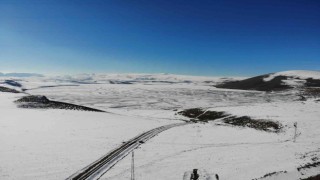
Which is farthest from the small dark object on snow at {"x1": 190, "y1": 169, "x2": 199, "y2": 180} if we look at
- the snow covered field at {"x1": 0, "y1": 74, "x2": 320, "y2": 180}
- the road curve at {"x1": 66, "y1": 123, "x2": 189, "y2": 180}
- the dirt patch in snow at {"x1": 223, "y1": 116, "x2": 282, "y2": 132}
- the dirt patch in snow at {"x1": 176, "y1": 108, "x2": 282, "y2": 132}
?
the dirt patch in snow at {"x1": 223, "y1": 116, "x2": 282, "y2": 132}

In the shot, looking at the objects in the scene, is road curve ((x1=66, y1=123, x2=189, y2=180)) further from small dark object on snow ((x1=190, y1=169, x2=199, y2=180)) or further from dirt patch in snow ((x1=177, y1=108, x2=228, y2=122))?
dirt patch in snow ((x1=177, y1=108, x2=228, y2=122))

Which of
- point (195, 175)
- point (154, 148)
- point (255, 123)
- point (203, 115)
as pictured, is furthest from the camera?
point (203, 115)

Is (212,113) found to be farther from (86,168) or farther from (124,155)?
(86,168)

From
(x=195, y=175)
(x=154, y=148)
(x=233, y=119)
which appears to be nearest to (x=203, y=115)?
(x=233, y=119)

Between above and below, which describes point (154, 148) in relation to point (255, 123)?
below

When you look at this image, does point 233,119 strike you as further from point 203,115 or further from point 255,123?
point 203,115

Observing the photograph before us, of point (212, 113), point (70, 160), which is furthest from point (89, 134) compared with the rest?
point (212, 113)

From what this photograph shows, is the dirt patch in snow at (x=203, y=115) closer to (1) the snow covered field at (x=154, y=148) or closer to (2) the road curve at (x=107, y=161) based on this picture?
(1) the snow covered field at (x=154, y=148)

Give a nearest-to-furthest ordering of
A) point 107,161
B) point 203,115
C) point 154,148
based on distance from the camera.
Result: point 107,161
point 154,148
point 203,115

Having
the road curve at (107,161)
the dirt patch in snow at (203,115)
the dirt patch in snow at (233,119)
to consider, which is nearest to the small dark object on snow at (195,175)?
the road curve at (107,161)
